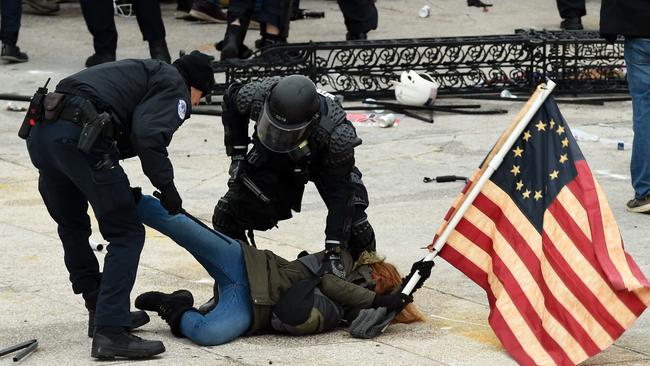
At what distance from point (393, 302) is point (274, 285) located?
0.56 metres

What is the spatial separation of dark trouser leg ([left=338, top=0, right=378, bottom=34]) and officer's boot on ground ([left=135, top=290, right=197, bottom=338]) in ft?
24.6

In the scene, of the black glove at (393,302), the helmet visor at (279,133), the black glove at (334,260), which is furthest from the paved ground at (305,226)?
the helmet visor at (279,133)

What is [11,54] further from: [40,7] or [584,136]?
[584,136]

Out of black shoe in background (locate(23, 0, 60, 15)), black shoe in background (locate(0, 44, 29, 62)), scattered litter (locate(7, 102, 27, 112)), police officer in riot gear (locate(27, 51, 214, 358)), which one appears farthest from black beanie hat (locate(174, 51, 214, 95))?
black shoe in background (locate(23, 0, 60, 15))

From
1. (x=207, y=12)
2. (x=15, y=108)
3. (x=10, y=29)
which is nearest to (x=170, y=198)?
(x=15, y=108)

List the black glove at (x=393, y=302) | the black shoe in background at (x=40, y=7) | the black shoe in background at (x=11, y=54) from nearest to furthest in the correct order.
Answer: the black glove at (x=393, y=302)
the black shoe in background at (x=11, y=54)
the black shoe in background at (x=40, y=7)

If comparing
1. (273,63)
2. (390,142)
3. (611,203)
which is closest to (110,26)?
(273,63)

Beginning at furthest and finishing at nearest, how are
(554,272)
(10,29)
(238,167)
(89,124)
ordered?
(10,29)
(238,167)
(554,272)
(89,124)

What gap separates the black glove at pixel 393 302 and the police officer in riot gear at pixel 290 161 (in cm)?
26

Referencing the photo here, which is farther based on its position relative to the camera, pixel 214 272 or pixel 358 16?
pixel 358 16

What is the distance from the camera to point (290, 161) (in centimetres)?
670

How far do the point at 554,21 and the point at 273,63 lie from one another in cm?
538

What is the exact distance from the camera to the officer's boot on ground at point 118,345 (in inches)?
223

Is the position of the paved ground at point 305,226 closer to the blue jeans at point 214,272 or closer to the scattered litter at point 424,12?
the blue jeans at point 214,272
